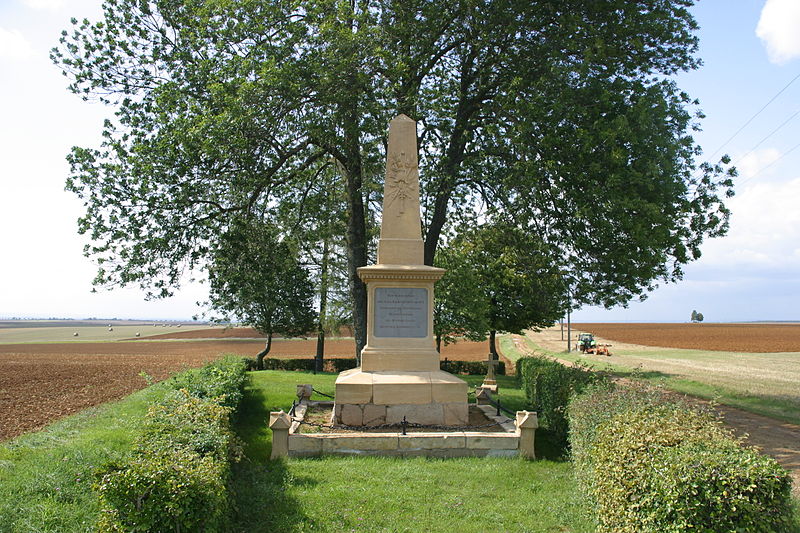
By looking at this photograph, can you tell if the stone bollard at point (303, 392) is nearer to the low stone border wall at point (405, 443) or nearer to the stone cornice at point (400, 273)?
the stone cornice at point (400, 273)

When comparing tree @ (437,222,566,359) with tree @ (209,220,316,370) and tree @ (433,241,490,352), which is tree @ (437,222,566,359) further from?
tree @ (209,220,316,370)

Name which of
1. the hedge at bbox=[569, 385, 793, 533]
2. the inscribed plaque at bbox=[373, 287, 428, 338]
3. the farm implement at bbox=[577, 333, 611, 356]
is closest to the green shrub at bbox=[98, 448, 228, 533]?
the hedge at bbox=[569, 385, 793, 533]

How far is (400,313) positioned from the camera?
11352mm

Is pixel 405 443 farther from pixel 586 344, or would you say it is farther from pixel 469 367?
pixel 586 344

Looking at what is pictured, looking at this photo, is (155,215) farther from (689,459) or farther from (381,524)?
(689,459)

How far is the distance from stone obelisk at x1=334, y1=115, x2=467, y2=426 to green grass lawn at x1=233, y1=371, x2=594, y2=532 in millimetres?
1877

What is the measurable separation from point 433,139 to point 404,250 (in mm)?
7217

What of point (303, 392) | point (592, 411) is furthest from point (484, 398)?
point (592, 411)

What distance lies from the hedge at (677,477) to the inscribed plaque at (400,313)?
5.05 metres

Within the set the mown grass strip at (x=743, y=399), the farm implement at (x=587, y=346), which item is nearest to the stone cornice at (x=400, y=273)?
the mown grass strip at (x=743, y=399)

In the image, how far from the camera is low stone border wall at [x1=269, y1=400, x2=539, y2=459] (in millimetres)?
8781

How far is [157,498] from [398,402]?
6.53 meters

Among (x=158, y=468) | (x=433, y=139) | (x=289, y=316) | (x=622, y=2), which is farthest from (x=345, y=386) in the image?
(x=289, y=316)

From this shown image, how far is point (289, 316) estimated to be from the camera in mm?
31750
